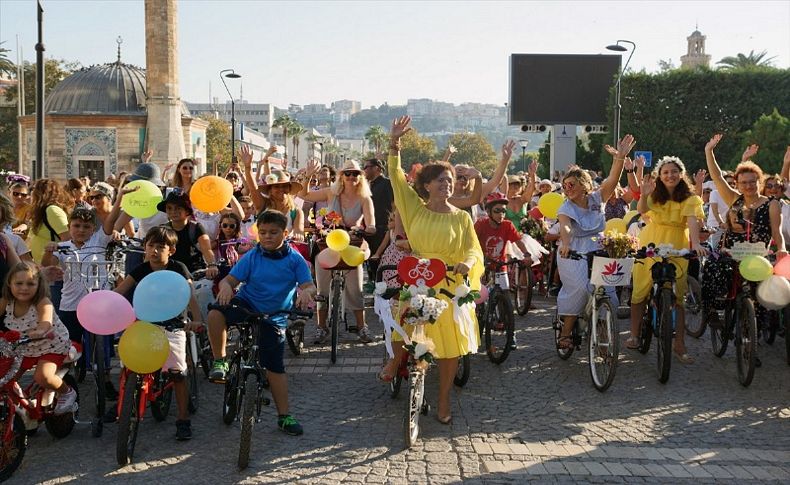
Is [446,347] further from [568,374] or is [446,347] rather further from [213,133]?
[213,133]

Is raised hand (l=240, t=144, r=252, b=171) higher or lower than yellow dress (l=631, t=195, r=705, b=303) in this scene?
higher

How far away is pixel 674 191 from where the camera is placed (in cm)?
794

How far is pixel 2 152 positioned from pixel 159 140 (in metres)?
16.1

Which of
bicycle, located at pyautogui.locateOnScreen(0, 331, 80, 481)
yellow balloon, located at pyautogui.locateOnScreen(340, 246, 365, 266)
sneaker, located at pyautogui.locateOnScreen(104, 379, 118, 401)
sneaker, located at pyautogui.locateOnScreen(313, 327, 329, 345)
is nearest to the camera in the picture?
bicycle, located at pyautogui.locateOnScreen(0, 331, 80, 481)

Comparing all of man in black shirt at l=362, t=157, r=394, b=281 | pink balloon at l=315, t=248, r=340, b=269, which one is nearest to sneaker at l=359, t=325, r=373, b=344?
man in black shirt at l=362, t=157, r=394, b=281

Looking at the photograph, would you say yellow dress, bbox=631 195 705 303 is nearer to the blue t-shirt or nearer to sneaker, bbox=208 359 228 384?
the blue t-shirt

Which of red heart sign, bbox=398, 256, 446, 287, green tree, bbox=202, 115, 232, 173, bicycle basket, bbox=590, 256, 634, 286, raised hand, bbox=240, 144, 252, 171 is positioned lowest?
bicycle basket, bbox=590, 256, 634, 286

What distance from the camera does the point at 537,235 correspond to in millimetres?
11953

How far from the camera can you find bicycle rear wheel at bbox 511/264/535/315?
1080 cm

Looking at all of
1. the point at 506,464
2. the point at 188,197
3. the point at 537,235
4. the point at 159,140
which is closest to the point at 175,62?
the point at 159,140

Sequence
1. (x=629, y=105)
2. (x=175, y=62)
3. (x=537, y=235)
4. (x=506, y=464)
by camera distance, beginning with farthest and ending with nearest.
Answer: (x=629, y=105)
(x=175, y=62)
(x=537, y=235)
(x=506, y=464)

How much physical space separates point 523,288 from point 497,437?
5.29 meters

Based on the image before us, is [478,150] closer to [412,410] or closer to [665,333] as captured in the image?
[665,333]

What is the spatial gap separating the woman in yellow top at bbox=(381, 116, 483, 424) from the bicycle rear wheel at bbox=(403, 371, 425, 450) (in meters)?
0.26
